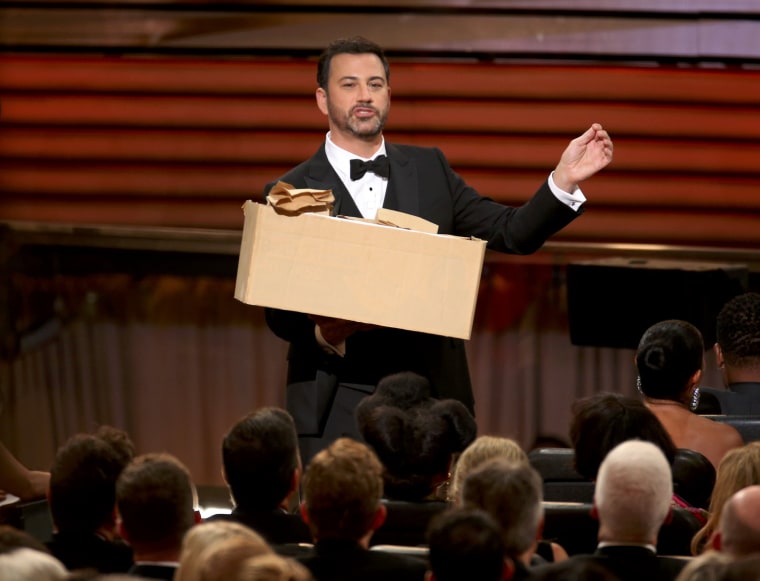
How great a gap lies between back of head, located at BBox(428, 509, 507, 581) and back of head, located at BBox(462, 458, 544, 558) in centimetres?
25

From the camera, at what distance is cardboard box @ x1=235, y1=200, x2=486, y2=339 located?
314cm

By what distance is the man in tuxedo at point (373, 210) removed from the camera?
3303 mm

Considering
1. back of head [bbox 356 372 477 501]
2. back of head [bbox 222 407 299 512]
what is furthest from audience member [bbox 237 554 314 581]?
back of head [bbox 356 372 477 501]

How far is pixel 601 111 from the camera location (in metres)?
6.48

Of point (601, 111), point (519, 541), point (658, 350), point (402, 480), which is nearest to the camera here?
point (519, 541)

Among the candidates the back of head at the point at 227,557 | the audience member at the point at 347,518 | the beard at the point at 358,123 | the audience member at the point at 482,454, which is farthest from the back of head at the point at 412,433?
the back of head at the point at 227,557

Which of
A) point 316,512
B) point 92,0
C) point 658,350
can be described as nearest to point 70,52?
point 92,0

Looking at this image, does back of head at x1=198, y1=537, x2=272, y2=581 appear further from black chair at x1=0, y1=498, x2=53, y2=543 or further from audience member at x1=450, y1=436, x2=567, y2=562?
black chair at x1=0, y1=498, x2=53, y2=543

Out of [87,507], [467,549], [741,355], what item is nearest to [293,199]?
[87,507]

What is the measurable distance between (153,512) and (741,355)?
6.99ft

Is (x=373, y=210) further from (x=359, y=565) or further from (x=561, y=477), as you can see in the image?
(x=359, y=565)

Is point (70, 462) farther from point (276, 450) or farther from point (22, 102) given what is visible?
point (22, 102)

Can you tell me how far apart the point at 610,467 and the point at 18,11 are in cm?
501

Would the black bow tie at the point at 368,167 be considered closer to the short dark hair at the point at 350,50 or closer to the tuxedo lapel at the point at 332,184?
the tuxedo lapel at the point at 332,184
